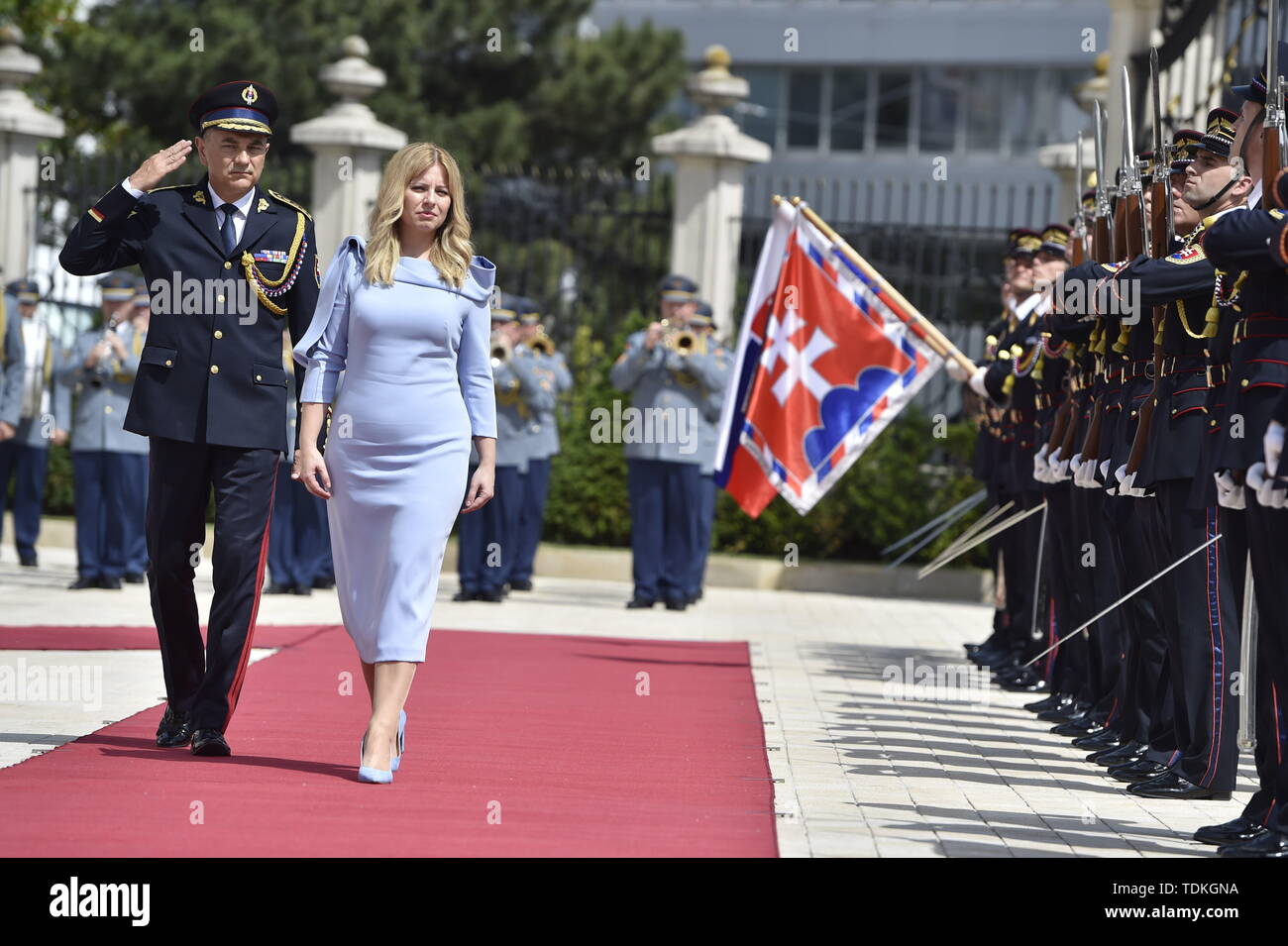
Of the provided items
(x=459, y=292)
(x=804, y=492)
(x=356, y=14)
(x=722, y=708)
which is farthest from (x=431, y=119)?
(x=459, y=292)

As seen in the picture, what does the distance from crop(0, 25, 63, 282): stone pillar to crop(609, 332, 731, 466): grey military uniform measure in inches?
276

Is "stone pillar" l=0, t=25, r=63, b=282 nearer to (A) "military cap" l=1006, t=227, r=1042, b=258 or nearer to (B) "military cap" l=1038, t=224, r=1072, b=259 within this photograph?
(A) "military cap" l=1006, t=227, r=1042, b=258

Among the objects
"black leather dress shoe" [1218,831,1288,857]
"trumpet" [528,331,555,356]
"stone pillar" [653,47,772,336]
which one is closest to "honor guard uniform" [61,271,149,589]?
"trumpet" [528,331,555,356]

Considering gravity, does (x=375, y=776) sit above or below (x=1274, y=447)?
below

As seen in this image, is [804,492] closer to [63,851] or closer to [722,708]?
[722,708]

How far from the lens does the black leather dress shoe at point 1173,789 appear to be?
21.6ft

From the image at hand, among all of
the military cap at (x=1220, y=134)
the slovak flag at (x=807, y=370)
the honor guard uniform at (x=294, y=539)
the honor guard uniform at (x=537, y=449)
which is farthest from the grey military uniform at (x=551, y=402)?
the military cap at (x=1220, y=134)

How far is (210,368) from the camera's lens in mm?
6535

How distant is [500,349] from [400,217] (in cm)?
818

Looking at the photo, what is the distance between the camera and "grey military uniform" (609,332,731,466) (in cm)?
1438

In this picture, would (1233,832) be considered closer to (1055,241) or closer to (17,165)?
(1055,241)

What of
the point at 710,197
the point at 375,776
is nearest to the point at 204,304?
the point at 375,776

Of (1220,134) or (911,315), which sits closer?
(1220,134)
